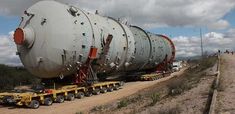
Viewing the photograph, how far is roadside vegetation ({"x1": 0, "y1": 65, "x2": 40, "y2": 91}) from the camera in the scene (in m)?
31.2

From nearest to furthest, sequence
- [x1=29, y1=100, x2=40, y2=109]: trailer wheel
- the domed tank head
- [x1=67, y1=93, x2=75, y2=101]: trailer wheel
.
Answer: [x1=29, y1=100, x2=40, y2=109]: trailer wheel, the domed tank head, [x1=67, y1=93, x2=75, y2=101]: trailer wheel

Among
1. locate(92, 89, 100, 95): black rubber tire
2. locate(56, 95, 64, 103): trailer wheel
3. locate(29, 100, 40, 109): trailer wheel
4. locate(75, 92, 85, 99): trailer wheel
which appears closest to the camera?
locate(29, 100, 40, 109): trailer wheel

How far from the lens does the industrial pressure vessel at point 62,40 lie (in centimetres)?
2031

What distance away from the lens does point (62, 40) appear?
2062 cm

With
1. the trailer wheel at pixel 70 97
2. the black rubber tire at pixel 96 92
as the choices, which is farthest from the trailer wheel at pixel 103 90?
the trailer wheel at pixel 70 97

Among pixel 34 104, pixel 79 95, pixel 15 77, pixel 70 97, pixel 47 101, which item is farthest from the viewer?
pixel 15 77

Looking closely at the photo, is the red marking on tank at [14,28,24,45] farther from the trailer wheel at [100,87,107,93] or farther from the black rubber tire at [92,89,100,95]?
the trailer wheel at [100,87,107,93]

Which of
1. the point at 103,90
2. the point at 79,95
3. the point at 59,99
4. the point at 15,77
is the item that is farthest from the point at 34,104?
the point at 15,77

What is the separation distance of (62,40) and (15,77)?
571 inches

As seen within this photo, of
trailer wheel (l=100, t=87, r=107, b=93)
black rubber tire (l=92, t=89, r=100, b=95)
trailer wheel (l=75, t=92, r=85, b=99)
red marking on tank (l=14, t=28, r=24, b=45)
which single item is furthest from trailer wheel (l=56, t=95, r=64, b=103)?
trailer wheel (l=100, t=87, r=107, b=93)

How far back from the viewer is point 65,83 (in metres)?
23.5

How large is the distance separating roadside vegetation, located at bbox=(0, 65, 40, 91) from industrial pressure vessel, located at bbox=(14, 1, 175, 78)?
29.6ft

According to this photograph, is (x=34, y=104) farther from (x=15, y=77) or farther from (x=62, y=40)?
(x=15, y=77)

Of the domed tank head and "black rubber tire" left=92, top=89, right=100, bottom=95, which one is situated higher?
the domed tank head
